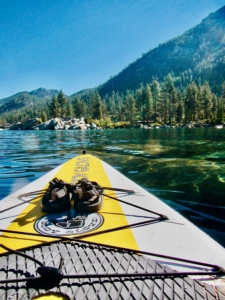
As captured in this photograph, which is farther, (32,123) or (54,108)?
(54,108)

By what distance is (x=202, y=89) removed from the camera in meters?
79.9

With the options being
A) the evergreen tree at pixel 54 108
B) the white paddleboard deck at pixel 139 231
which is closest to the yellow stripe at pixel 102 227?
the white paddleboard deck at pixel 139 231

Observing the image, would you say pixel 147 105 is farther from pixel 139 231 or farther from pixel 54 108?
pixel 139 231

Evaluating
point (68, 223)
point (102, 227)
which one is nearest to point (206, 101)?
point (102, 227)

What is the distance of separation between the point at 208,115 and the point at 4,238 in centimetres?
8772

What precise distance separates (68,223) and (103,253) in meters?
0.98

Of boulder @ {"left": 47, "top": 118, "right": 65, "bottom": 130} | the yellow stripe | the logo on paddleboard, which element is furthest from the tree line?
the logo on paddleboard

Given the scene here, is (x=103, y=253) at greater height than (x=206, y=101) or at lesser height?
lesser

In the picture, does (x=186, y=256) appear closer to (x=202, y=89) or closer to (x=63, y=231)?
(x=63, y=231)

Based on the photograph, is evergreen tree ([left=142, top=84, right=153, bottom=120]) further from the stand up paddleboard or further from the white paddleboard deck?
the stand up paddleboard

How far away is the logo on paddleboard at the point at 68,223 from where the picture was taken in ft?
10.1

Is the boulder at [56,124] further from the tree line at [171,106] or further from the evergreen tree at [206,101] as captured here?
the evergreen tree at [206,101]

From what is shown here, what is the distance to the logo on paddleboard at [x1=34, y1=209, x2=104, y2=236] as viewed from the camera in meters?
3.07

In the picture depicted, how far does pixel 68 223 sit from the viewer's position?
3.25 meters
